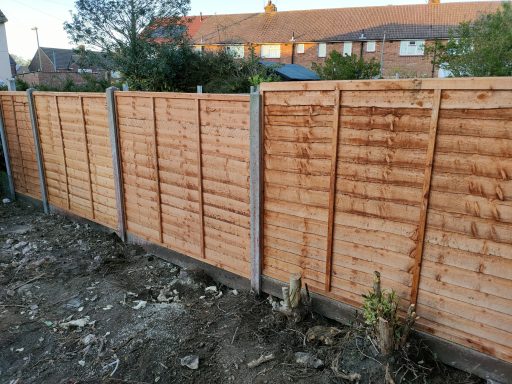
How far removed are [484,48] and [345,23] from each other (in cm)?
2050

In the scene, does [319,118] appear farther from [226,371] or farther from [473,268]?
[226,371]

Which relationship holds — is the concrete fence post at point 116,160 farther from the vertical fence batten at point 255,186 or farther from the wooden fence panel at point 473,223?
the wooden fence panel at point 473,223

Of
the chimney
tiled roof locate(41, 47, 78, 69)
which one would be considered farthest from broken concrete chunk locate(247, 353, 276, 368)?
tiled roof locate(41, 47, 78, 69)

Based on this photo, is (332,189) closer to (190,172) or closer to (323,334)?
(323,334)

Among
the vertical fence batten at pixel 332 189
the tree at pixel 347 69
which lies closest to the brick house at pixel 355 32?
the tree at pixel 347 69

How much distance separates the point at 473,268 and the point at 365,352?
0.98 metres

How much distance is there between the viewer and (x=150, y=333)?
357 cm

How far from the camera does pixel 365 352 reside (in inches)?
116

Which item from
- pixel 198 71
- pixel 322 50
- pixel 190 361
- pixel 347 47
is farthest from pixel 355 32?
pixel 190 361

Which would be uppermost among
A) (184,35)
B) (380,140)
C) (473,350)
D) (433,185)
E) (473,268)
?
(184,35)

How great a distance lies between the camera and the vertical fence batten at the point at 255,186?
3.58 metres

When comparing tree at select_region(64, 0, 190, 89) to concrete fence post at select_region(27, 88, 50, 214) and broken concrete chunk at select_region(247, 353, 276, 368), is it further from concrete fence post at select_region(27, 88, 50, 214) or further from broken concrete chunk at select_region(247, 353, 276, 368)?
broken concrete chunk at select_region(247, 353, 276, 368)

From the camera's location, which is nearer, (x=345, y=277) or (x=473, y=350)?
(x=473, y=350)

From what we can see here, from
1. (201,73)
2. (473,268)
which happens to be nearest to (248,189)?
(473,268)
